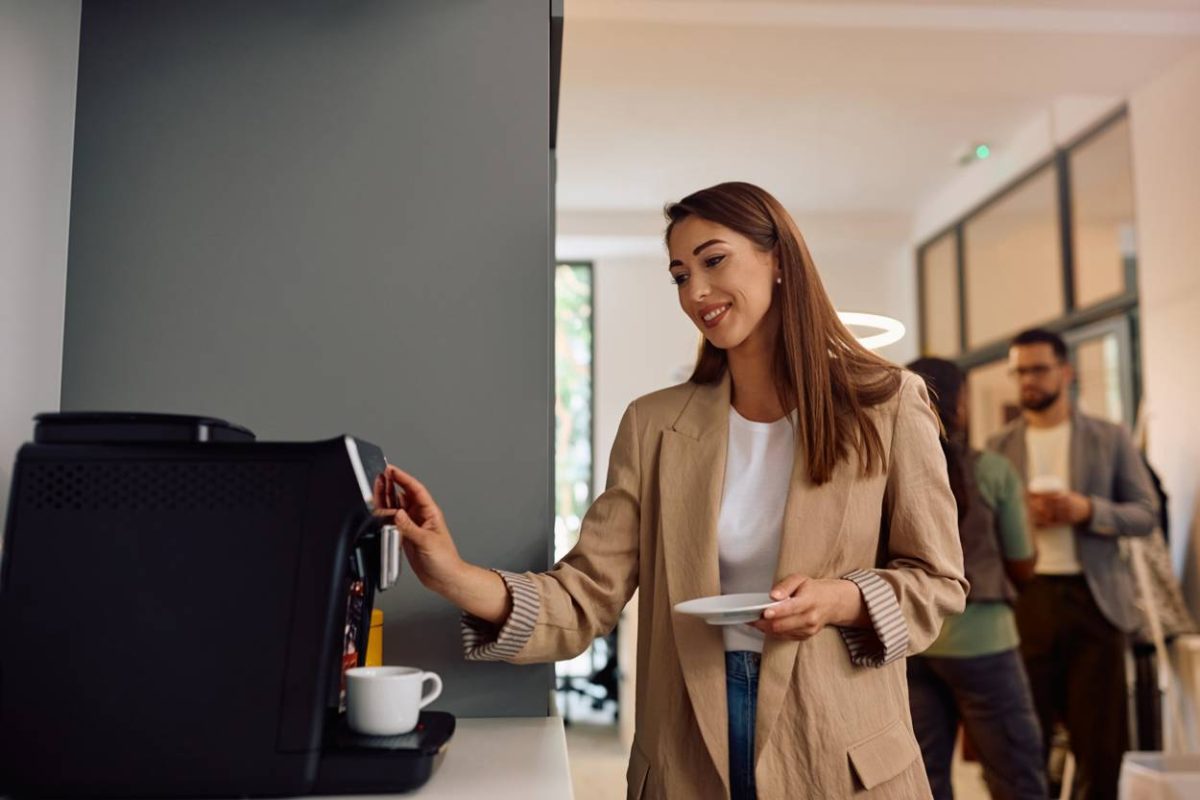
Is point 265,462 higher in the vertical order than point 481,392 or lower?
lower

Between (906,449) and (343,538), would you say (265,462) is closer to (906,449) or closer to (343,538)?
(343,538)

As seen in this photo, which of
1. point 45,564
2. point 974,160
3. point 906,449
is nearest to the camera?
point 45,564

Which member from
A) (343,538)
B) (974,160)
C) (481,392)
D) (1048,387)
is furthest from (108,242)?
(974,160)

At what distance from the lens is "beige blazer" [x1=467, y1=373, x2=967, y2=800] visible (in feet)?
4.01

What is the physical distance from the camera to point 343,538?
36.4 inches

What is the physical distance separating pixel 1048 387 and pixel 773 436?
2318 millimetres

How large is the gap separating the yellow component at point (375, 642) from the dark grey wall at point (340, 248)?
0.16 feet

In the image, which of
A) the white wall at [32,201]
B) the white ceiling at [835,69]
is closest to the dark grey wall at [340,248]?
the white wall at [32,201]

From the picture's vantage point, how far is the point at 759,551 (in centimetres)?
131

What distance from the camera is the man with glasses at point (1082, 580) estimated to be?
3.09 m

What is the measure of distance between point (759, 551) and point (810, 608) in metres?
0.17

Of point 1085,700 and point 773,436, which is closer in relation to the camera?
point 773,436

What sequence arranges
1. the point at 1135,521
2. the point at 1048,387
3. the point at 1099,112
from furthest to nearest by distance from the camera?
the point at 1099,112 < the point at 1048,387 < the point at 1135,521

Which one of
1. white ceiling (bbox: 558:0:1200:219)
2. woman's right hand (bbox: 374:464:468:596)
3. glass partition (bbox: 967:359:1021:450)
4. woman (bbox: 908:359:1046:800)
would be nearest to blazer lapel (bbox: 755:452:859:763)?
woman's right hand (bbox: 374:464:468:596)
